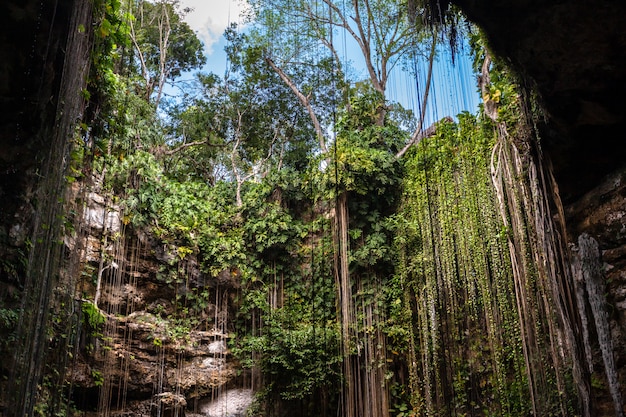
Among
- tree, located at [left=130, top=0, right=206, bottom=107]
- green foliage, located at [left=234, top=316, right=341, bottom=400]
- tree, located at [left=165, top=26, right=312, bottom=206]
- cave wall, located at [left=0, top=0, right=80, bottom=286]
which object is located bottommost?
green foliage, located at [left=234, top=316, right=341, bottom=400]

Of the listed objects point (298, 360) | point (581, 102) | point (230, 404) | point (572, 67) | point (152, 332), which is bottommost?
point (230, 404)

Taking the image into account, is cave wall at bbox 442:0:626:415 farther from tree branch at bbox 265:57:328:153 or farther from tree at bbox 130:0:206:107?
tree at bbox 130:0:206:107

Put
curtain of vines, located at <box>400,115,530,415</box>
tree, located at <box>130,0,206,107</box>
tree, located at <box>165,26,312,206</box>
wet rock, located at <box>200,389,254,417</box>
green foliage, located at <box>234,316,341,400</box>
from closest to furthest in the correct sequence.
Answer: curtain of vines, located at <box>400,115,530,415</box>
green foliage, located at <box>234,316,341,400</box>
wet rock, located at <box>200,389,254,417</box>
tree, located at <box>130,0,206,107</box>
tree, located at <box>165,26,312,206</box>

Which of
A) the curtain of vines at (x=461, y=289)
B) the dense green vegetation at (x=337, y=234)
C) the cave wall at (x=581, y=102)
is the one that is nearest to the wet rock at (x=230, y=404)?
the dense green vegetation at (x=337, y=234)

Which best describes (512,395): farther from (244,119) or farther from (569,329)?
(244,119)

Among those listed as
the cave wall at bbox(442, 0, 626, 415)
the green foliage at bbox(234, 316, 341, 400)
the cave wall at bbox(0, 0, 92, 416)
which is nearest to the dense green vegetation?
the green foliage at bbox(234, 316, 341, 400)

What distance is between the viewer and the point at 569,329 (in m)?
4.27

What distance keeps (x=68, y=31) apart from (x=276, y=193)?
5.65m

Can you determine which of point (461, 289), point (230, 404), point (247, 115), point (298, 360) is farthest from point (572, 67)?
point (247, 115)

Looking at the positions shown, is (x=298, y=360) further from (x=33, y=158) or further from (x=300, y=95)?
(x=300, y=95)

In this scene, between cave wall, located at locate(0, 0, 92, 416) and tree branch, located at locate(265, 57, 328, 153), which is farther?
tree branch, located at locate(265, 57, 328, 153)

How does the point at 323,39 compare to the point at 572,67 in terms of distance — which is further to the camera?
the point at 323,39

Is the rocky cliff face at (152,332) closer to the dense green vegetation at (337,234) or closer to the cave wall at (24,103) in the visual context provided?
the dense green vegetation at (337,234)

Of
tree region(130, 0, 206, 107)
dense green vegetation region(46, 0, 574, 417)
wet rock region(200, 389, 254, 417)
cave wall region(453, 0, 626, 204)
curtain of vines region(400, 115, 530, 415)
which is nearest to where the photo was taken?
cave wall region(453, 0, 626, 204)
